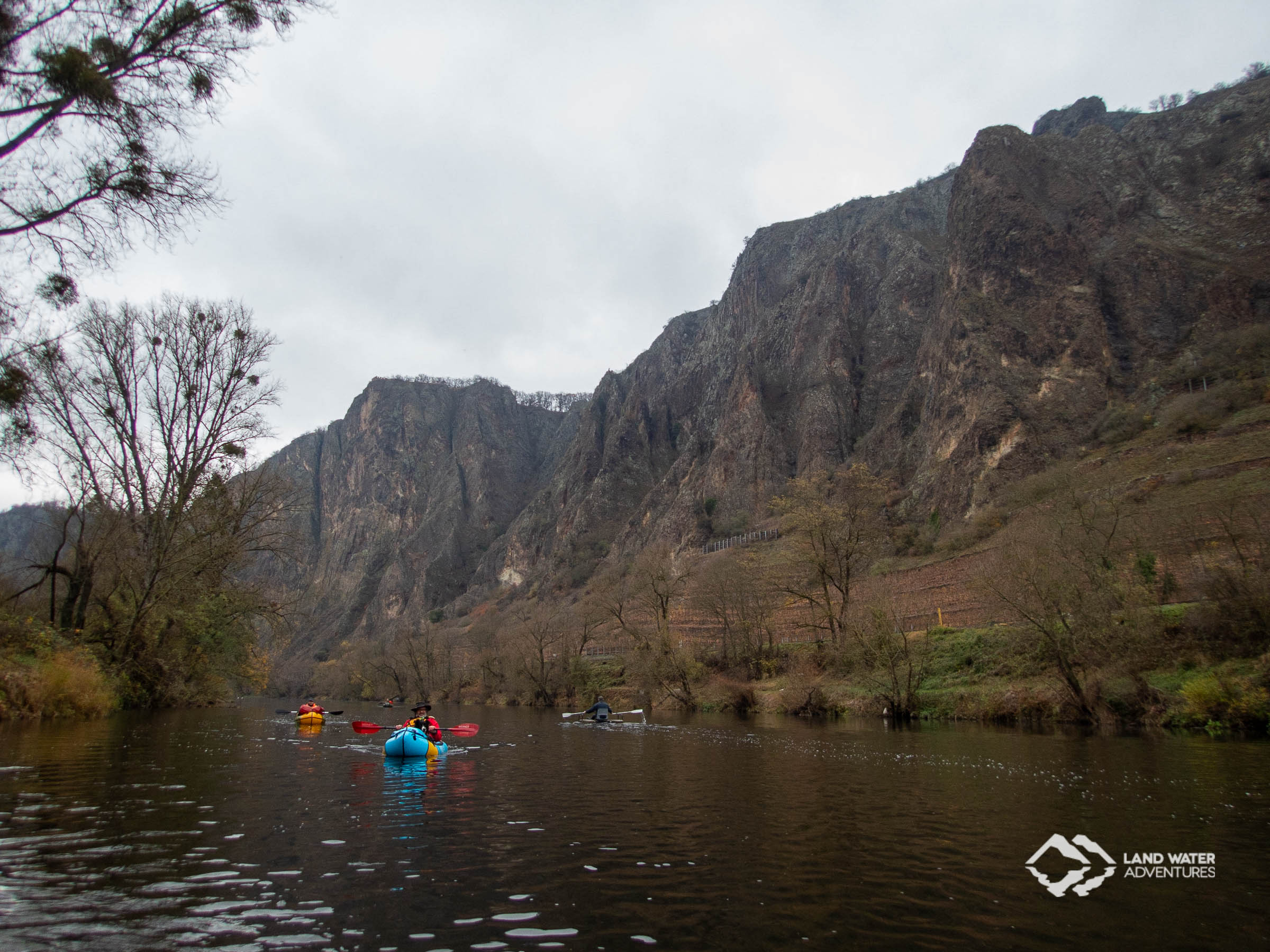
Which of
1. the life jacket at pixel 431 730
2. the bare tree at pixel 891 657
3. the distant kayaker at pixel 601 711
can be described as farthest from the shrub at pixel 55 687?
the bare tree at pixel 891 657

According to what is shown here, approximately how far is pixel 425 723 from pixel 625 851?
13289mm

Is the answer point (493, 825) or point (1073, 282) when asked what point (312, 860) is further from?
point (1073, 282)

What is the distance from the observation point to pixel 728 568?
148 feet

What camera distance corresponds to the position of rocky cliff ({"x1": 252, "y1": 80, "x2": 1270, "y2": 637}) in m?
66.3

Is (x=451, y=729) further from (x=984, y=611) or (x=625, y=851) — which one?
(x=984, y=611)

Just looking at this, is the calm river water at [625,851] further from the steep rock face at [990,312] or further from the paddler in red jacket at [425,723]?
the steep rock face at [990,312]

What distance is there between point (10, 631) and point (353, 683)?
69.7m

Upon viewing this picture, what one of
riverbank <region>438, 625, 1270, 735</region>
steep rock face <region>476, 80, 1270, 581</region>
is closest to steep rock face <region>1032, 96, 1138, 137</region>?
steep rock face <region>476, 80, 1270, 581</region>

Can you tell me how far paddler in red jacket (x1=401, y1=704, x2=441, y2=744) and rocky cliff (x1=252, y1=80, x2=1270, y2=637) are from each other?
16.1 meters

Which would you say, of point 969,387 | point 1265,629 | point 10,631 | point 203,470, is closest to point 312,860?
point 10,631

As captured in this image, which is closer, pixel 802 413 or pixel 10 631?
pixel 10 631

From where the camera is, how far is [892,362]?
102938 millimetres

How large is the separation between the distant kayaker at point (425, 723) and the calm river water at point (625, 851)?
2.64 meters

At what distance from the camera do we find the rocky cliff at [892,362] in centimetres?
6631
